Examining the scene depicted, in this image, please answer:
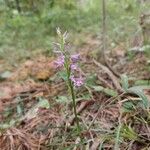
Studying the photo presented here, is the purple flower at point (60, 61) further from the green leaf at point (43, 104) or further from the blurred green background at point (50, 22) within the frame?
the blurred green background at point (50, 22)

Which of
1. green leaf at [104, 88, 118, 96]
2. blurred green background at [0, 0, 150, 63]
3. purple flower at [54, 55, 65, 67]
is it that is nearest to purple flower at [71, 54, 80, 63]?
purple flower at [54, 55, 65, 67]

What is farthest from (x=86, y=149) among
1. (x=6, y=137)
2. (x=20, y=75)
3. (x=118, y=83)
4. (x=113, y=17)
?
(x=113, y=17)

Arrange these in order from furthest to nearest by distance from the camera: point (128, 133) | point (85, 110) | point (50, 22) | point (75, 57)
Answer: point (50, 22), point (85, 110), point (128, 133), point (75, 57)

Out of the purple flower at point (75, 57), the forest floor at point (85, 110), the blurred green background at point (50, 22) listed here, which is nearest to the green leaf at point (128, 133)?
the forest floor at point (85, 110)

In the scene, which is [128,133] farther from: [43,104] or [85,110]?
[43,104]

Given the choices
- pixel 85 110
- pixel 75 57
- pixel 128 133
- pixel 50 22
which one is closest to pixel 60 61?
pixel 75 57

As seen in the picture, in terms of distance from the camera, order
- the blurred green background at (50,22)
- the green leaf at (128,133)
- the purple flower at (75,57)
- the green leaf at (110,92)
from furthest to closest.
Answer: the blurred green background at (50,22), the green leaf at (110,92), the green leaf at (128,133), the purple flower at (75,57)

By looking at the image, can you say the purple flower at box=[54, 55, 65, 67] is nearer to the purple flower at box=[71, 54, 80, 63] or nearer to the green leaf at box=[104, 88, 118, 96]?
the purple flower at box=[71, 54, 80, 63]
